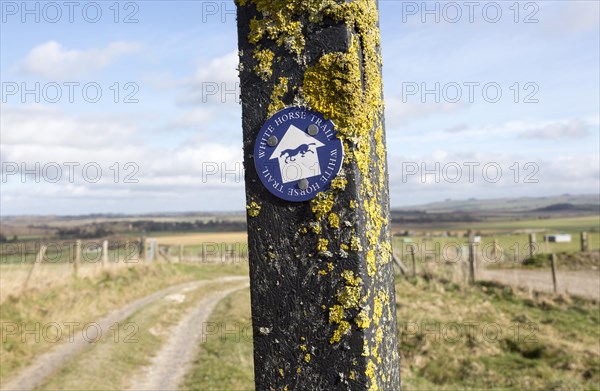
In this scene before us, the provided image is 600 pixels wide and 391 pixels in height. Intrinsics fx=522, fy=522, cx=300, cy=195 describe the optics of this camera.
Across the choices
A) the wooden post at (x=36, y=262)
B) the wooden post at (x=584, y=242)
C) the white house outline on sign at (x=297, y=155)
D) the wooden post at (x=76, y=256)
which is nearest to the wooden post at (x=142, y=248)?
the wooden post at (x=76, y=256)

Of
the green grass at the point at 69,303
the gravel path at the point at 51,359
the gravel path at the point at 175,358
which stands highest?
the green grass at the point at 69,303

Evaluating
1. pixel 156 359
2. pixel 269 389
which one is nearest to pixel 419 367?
pixel 156 359

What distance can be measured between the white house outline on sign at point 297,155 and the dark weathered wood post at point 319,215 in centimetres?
1

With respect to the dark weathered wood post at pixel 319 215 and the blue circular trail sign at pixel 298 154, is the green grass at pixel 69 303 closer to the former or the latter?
the dark weathered wood post at pixel 319 215

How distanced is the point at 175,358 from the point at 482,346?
22.1 feet

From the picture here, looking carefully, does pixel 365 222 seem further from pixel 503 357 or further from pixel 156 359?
pixel 503 357

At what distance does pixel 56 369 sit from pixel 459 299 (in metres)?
13.0

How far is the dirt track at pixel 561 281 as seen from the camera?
59.2ft

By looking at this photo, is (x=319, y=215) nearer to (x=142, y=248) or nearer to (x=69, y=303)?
(x=69, y=303)

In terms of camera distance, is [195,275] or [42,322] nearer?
[42,322]

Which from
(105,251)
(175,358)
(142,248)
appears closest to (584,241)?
(142,248)

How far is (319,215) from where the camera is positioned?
2.11m

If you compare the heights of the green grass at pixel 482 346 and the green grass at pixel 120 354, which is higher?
the green grass at pixel 120 354

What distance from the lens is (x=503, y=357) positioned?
11.3 m
